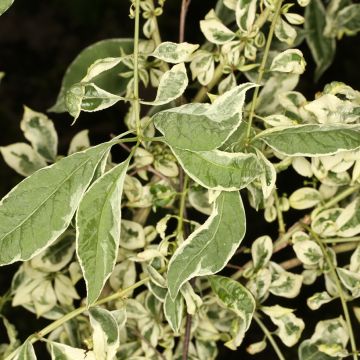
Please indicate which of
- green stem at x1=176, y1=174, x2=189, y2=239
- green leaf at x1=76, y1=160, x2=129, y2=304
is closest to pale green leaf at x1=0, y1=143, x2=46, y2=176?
green stem at x1=176, y1=174, x2=189, y2=239

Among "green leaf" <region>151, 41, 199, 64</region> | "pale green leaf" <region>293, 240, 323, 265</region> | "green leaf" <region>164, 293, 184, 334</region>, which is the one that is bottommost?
"pale green leaf" <region>293, 240, 323, 265</region>

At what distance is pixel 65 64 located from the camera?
1715 millimetres

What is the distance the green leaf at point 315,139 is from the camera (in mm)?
632

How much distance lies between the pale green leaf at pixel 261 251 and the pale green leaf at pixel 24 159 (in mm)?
301

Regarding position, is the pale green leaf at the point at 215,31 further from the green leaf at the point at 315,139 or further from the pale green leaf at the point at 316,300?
the pale green leaf at the point at 316,300

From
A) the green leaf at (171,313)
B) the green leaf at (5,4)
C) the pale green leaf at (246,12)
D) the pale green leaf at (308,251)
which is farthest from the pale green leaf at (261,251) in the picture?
the green leaf at (5,4)

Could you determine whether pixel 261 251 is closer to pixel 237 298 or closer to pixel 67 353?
pixel 237 298

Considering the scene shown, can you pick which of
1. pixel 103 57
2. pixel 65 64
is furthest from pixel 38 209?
pixel 65 64

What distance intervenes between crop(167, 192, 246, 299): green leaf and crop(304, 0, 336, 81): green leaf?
471mm

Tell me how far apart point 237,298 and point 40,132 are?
1.13 ft

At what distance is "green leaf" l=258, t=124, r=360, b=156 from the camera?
24.9 inches

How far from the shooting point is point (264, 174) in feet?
2.15

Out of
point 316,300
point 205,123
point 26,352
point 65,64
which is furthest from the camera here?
point 65,64

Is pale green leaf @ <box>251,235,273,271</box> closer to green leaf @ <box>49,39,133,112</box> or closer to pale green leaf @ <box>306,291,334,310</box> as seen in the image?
pale green leaf @ <box>306,291,334,310</box>
